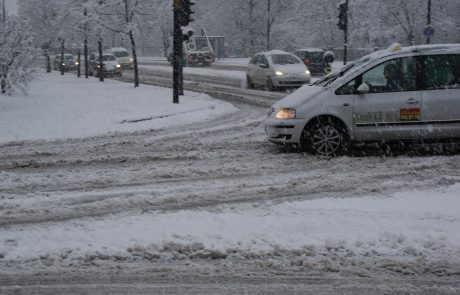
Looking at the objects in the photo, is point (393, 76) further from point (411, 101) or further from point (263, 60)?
point (263, 60)

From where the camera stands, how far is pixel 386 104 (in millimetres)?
9031

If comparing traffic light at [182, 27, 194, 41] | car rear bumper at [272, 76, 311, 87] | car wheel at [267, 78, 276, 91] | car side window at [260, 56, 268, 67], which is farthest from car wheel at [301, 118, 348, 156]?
car side window at [260, 56, 268, 67]

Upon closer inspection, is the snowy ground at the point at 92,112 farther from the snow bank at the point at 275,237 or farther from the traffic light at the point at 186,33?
the snow bank at the point at 275,237

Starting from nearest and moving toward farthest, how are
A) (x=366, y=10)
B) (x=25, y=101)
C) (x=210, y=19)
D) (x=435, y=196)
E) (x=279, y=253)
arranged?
(x=279, y=253) < (x=435, y=196) < (x=25, y=101) < (x=366, y=10) < (x=210, y=19)

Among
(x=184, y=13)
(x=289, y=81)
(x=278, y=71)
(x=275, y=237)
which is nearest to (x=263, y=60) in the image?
(x=278, y=71)

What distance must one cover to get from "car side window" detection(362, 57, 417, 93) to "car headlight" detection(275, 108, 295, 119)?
4.27 ft

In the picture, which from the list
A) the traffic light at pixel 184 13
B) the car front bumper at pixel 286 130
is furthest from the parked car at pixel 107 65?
the car front bumper at pixel 286 130

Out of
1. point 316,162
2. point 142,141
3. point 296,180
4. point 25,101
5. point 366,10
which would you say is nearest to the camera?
point 296,180

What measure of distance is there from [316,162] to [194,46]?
4590 centimetres

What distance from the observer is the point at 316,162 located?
8828 mm

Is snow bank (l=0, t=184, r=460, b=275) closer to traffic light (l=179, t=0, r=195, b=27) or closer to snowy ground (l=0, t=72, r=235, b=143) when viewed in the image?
snowy ground (l=0, t=72, r=235, b=143)

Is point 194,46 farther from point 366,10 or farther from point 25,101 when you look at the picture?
point 25,101

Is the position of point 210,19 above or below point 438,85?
above

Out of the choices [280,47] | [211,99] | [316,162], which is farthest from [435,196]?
[280,47]
